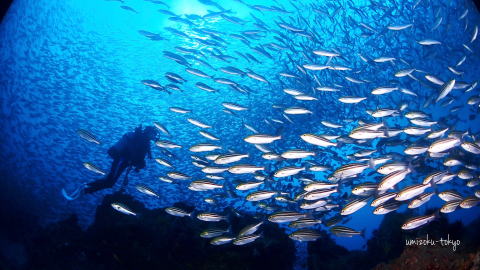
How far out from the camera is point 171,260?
30.3 ft

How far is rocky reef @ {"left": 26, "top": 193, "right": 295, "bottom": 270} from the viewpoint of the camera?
891cm

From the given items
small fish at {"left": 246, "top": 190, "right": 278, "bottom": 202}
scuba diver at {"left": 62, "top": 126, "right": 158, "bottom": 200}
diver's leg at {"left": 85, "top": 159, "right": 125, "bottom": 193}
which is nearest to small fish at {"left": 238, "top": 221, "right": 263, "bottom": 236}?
small fish at {"left": 246, "top": 190, "right": 278, "bottom": 202}

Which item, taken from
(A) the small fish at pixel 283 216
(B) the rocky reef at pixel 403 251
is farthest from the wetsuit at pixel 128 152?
(B) the rocky reef at pixel 403 251

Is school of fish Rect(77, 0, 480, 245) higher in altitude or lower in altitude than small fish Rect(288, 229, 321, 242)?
higher

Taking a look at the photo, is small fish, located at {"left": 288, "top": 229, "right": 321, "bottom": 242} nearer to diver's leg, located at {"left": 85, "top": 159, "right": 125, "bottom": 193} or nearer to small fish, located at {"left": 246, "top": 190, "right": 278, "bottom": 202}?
small fish, located at {"left": 246, "top": 190, "right": 278, "bottom": 202}

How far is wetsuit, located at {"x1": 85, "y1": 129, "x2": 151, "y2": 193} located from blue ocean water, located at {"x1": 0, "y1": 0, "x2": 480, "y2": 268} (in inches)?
80.0

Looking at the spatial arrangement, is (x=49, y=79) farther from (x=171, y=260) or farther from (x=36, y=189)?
(x=171, y=260)

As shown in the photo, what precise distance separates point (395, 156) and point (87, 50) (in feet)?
106

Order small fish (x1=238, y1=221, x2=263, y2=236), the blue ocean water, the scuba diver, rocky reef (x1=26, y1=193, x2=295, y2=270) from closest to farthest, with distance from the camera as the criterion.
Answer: small fish (x1=238, y1=221, x2=263, y2=236)
rocky reef (x1=26, y1=193, x2=295, y2=270)
the scuba diver
the blue ocean water

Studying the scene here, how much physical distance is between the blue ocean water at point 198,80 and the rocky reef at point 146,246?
1.94 m

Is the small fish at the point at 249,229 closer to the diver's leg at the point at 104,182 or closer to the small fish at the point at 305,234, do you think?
the small fish at the point at 305,234

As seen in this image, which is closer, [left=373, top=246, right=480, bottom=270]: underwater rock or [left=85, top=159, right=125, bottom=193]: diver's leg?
[left=373, top=246, right=480, bottom=270]: underwater rock

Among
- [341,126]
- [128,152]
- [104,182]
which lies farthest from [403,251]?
[104,182]

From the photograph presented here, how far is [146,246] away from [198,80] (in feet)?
61.6
